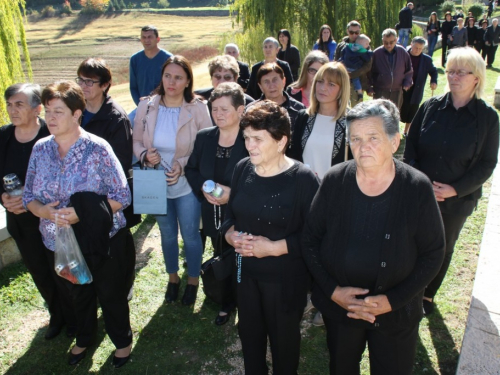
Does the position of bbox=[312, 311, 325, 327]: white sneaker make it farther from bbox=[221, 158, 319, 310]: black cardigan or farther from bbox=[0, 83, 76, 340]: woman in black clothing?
bbox=[0, 83, 76, 340]: woman in black clothing

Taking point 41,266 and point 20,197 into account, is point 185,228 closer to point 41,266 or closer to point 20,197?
point 41,266

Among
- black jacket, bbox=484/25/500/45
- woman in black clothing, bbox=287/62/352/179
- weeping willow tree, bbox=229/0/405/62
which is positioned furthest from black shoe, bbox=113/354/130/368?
black jacket, bbox=484/25/500/45

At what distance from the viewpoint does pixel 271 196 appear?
8.20 ft

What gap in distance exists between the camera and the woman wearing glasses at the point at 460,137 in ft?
9.91

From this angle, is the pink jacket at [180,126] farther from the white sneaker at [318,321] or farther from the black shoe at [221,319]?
the white sneaker at [318,321]

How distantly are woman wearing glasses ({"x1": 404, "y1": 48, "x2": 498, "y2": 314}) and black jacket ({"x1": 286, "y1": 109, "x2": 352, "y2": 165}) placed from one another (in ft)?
1.96

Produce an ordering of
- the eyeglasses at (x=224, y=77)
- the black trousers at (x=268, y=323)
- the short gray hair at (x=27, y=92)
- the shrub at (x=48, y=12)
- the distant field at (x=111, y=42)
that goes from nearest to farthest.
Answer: the black trousers at (x=268, y=323), the short gray hair at (x=27, y=92), the eyeglasses at (x=224, y=77), the distant field at (x=111, y=42), the shrub at (x=48, y=12)

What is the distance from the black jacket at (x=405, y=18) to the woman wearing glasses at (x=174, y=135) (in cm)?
1143

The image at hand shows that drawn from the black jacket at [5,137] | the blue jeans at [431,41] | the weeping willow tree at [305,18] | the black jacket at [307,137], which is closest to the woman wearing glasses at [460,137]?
the black jacket at [307,137]

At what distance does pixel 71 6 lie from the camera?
45.9 metres

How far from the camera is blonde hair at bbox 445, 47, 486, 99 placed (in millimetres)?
3009

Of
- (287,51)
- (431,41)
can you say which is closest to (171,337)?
(287,51)

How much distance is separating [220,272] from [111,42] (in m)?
34.1

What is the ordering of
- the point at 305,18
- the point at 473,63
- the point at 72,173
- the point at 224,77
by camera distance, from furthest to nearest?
the point at 305,18, the point at 224,77, the point at 473,63, the point at 72,173
